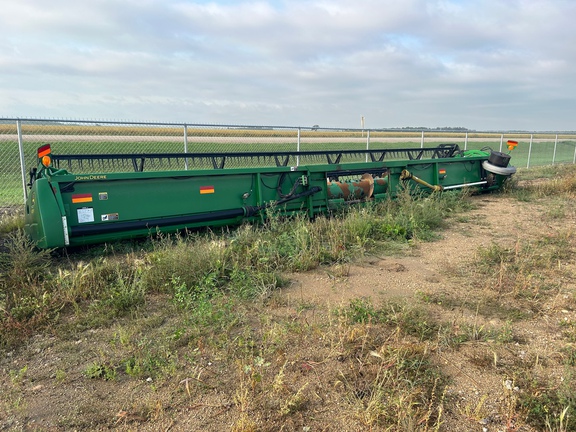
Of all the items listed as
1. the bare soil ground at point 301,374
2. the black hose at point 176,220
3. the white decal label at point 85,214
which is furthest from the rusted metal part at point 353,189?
the white decal label at point 85,214

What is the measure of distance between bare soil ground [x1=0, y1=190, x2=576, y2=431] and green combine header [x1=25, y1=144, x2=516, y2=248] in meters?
1.67

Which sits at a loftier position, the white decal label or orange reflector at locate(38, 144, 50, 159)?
orange reflector at locate(38, 144, 50, 159)

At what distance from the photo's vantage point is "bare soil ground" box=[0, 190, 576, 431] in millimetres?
2309

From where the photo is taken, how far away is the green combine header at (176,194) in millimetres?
4664

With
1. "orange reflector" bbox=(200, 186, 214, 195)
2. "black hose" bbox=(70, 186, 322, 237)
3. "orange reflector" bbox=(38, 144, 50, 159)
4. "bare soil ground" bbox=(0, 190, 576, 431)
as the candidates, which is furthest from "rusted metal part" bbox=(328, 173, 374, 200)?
"orange reflector" bbox=(38, 144, 50, 159)

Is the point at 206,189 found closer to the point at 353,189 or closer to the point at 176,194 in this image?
the point at 176,194

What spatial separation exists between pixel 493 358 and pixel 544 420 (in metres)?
0.56

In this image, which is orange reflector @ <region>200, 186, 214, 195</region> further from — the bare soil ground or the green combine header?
the bare soil ground

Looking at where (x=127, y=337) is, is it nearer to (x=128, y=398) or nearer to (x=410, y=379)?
(x=128, y=398)

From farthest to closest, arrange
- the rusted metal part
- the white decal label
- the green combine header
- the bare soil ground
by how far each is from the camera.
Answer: the rusted metal part → the white decal label → the green combine header → the bare soil ground

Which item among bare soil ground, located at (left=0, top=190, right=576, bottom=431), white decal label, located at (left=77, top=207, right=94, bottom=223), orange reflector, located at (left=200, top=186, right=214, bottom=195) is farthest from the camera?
orange reflector, located at (left=200, top=186, right=214, bottom=195)

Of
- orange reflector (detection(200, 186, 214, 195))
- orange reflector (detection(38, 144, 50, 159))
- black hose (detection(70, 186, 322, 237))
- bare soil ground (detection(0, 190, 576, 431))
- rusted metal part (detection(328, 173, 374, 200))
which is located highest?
orange reflector (detection(38, 144, 50, 159))

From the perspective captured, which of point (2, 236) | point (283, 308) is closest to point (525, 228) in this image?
point (283, 308)

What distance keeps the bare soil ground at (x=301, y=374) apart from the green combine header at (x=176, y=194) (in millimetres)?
1668
